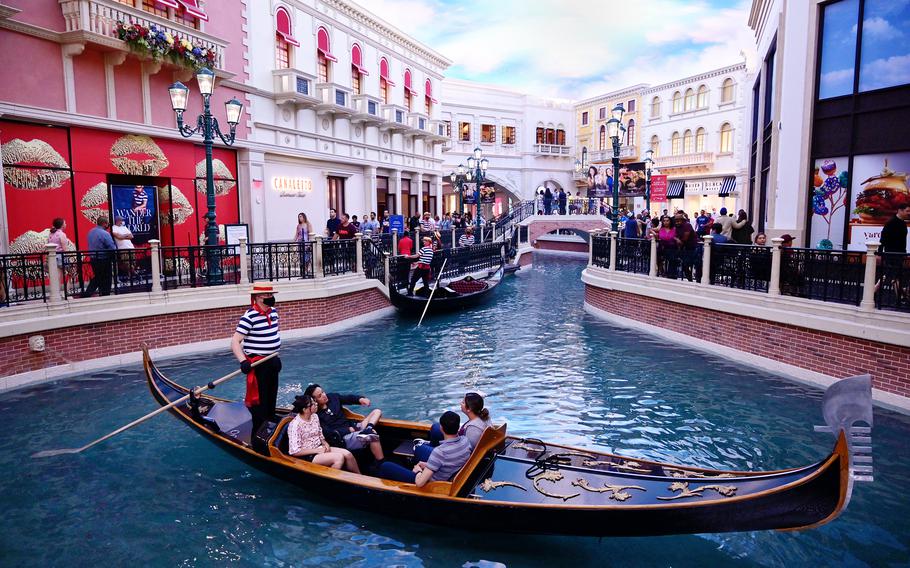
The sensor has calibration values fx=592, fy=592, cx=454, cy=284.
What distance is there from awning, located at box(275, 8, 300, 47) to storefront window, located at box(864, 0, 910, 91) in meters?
12.2

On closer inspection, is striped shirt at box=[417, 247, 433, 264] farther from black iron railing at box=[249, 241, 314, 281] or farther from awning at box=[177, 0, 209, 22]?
awning at box=[177, 0, 209, 22]

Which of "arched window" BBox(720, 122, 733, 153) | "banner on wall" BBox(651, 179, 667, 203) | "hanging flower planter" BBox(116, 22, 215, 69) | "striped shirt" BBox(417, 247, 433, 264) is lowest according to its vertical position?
"striped shirt" BBox(417, 247, 433, 264)

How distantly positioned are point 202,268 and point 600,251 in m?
7.96

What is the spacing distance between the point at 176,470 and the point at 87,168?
7.39 m

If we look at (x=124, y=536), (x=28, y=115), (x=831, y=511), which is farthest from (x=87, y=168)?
(x=831, y=511)

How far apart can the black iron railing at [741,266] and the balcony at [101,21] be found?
10439mm

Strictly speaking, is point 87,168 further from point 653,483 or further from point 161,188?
point 653,483

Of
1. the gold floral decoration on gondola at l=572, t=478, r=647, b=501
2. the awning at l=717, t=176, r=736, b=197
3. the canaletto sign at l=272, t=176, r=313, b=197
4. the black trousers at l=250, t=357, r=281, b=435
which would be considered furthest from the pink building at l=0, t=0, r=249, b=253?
the awning at l=717, t=176, r=736, b=197

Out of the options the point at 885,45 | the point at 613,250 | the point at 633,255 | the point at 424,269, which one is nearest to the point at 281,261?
the point at 424,269

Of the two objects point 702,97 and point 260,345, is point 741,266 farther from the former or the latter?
point 702,97

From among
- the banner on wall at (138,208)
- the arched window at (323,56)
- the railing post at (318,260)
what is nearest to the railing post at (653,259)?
the railing post at (318,260)

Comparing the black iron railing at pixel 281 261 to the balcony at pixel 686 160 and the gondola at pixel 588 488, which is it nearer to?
the gondola at pixel 588 488

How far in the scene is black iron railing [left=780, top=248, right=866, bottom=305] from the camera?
7.14m

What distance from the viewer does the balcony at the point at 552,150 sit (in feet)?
116
